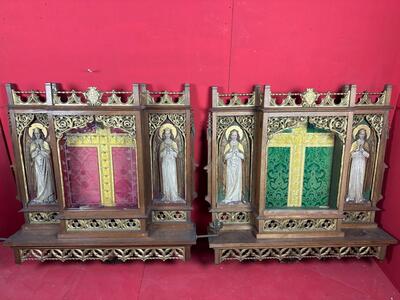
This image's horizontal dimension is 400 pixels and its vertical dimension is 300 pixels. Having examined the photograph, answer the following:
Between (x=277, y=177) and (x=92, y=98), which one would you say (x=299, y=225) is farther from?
(x=92, y=98)

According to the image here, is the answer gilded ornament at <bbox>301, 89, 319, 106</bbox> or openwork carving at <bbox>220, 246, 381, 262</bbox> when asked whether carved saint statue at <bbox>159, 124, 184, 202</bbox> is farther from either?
gilded ornament at <bbox>301, 89, 319, 106</bbox>

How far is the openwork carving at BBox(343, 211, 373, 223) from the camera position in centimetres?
196

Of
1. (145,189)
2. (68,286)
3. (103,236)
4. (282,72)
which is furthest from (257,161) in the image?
(68,286)

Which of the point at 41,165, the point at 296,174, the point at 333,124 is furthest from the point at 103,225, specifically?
the point at 333,124

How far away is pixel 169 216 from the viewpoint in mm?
1954

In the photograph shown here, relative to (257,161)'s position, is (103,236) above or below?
below

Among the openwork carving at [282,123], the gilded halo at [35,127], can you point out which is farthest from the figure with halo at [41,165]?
the openwork carving at [282,123]

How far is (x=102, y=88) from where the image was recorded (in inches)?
74.4

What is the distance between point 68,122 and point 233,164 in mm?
995

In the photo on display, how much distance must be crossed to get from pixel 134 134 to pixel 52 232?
836mm

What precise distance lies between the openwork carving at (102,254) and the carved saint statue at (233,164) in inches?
17.7

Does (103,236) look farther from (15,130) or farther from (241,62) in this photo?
(241,62)

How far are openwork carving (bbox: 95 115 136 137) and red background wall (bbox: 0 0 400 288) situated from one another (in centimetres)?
27

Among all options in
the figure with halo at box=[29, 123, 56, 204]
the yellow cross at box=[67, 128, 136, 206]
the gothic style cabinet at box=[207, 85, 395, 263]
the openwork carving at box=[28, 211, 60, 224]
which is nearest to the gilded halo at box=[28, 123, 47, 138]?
the figure with halo at box=[29, 123, 56, 204]
